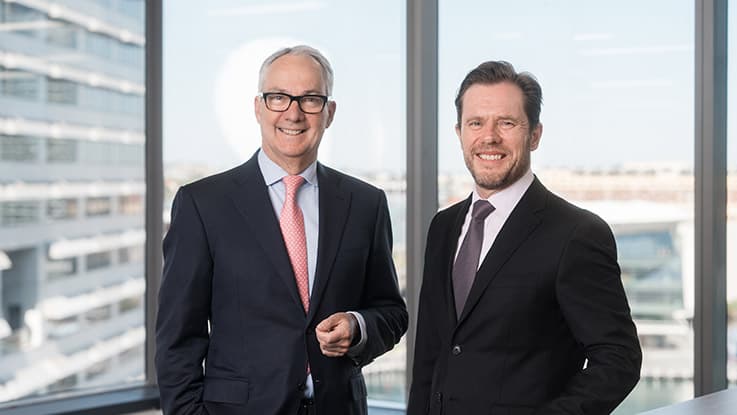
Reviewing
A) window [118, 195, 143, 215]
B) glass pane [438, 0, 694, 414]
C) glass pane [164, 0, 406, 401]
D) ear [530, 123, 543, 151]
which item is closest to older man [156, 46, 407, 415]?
ear [530, 123, 543, 151]

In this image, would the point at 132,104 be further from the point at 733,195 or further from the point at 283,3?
the point at 733,195

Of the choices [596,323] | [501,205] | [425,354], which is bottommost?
[425,354]

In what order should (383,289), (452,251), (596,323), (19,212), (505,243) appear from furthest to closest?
(19,212), (383,289), (452,251), (505,243), (596,323)

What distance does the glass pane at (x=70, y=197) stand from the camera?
→ 3719 millimetres

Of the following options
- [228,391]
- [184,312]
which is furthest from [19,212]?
[228,391]

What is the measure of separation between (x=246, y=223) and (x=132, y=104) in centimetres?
200

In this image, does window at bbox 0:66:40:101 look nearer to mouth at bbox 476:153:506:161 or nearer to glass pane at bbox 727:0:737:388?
mouth at bbox 476:153:506:161

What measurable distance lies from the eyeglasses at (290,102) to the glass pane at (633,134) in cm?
148

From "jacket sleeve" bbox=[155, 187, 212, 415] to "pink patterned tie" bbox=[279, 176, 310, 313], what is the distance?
193mm

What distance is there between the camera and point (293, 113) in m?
2.18

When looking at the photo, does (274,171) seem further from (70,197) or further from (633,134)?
(70,197)

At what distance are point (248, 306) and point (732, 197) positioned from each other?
179 centimetres

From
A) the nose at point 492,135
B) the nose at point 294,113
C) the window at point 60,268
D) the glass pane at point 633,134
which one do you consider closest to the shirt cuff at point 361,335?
the nose at point 294,113

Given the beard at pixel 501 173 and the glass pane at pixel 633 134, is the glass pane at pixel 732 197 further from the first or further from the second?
the beard at pixel 501 173
